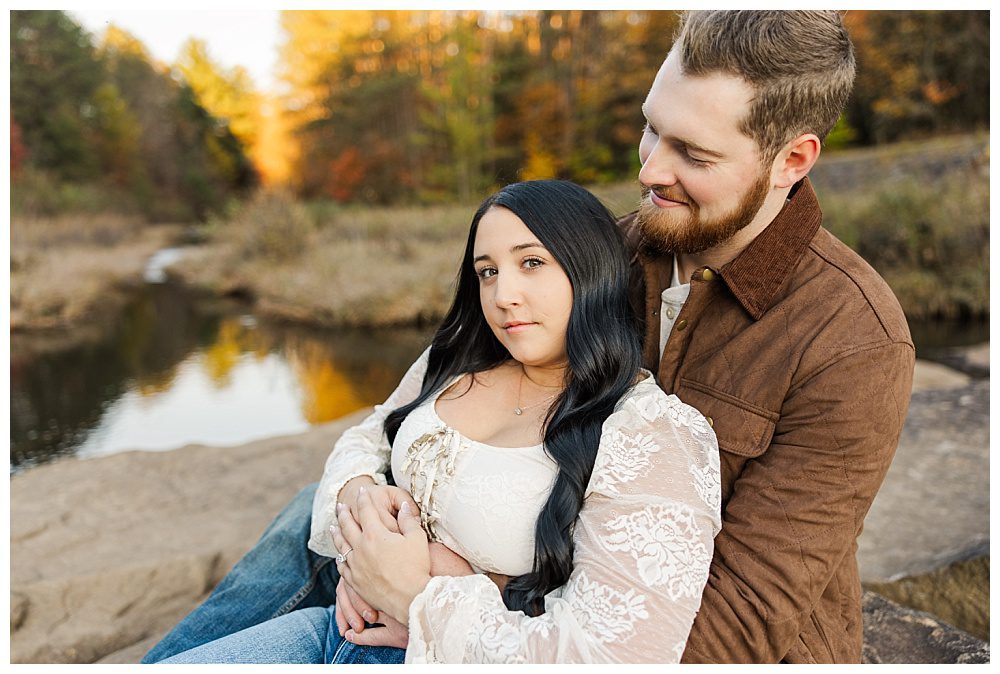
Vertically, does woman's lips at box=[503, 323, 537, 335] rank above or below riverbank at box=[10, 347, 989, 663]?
above

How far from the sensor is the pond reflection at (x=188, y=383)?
572 cm

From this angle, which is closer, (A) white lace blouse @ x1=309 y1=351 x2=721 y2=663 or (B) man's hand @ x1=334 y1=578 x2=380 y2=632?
(A) white lace blouse @ x1=309 y1=351 x2=721 y2=663

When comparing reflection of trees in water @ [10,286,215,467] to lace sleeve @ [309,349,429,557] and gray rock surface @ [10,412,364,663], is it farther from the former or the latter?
lace sleeve @ [309,349,429,557]

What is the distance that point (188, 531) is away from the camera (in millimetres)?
3340

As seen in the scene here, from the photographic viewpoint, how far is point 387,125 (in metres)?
27.0

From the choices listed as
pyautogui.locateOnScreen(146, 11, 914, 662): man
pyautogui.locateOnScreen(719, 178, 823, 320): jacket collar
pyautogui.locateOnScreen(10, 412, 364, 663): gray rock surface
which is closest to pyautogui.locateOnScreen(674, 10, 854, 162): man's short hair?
pyautogui.locateOnScreen(146, 11, 914, 662): man

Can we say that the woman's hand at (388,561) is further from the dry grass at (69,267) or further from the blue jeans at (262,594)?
the dry grass at (69,267)

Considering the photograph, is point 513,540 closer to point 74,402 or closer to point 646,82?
point 74,402

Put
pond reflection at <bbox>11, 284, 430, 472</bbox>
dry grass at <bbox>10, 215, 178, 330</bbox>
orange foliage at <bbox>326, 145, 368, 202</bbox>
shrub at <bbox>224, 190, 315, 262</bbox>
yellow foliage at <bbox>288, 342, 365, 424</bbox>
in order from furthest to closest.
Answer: orange foliage at <bbox>326, 145, 368, 202</bbox>
shrub at <bbox>224, 190, 315, 262</bbox>
dry grass at <bbox>10, 215, 178, 330</bbox>
yellow foliage at <bbox>288, 342, 365, 424</bbox>
pond reflection at <bbox>11, 284, 430, 472</bbox>

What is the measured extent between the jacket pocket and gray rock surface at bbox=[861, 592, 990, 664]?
984 millimetres

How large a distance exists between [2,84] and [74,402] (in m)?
4.73

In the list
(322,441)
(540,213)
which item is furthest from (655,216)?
(322,441)

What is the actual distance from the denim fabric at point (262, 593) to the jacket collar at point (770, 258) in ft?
3.91

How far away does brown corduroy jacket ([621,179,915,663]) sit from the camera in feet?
4.84
